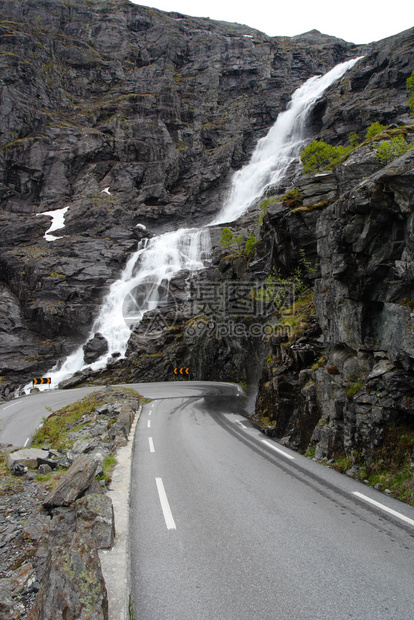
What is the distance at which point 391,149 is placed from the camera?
39.7ft

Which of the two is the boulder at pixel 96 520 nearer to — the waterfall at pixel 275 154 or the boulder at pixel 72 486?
the boulder at pixel 72 486

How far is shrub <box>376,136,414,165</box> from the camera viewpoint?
1181 centimetres

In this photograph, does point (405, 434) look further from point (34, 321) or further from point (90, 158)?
point (90, 158)

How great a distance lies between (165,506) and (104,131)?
91.5 metres

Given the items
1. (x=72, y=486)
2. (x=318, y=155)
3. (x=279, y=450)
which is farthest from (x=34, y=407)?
(x=318, y=155)

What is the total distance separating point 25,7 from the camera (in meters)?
95.5

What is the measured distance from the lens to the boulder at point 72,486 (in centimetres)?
563

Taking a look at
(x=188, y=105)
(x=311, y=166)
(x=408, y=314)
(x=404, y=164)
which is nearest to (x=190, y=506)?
(x=408, y=314)

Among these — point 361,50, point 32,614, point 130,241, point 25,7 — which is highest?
point 25,7

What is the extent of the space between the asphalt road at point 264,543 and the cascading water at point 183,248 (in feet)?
120

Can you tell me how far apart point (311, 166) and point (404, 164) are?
28.1 m

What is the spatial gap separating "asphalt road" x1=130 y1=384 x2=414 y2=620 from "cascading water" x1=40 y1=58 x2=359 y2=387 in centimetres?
3657

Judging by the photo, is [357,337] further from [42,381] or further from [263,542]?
[42,381]

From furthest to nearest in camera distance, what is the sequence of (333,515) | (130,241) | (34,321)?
(130,241) < (34,321) < (333,515)
